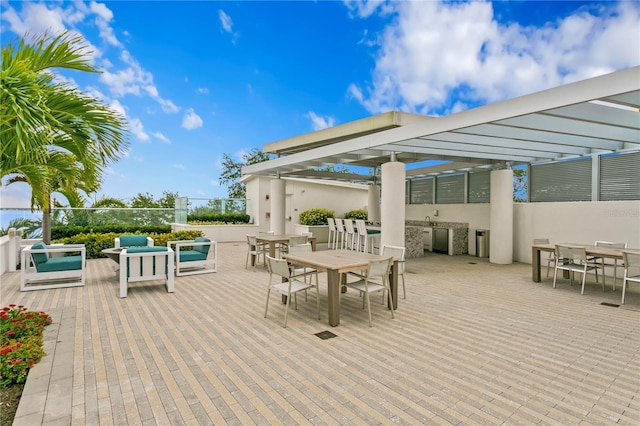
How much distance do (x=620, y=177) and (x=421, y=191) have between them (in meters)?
6.51

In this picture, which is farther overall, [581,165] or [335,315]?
[581,165]

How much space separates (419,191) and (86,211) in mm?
12320

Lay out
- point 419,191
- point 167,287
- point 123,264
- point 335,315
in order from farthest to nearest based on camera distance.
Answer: point 419,191 → point 167,287 → point 123,264 → point 335,315

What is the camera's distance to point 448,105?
29391mm

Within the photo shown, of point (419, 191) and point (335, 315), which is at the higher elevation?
point (419, 191)

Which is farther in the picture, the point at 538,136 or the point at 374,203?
the point at 374,203

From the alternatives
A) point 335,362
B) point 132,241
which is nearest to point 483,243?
point 335,362

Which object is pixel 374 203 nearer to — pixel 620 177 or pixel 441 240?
pixel 441 240

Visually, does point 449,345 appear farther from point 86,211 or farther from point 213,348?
point 86,211

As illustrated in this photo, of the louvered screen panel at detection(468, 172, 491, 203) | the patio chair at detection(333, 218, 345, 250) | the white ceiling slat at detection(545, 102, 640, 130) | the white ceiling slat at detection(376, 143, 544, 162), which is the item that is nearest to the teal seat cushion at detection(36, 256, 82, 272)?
the white ceiling slat at detection(376, 143, 544, 162)

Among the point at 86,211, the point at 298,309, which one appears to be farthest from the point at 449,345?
the point at 86,211

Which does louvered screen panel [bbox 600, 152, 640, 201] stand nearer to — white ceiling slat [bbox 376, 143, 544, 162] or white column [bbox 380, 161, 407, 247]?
white ceiling slat [bbox 376, 143, 544, 162]

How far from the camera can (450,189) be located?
1247cm

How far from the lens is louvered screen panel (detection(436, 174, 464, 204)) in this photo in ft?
39.5
